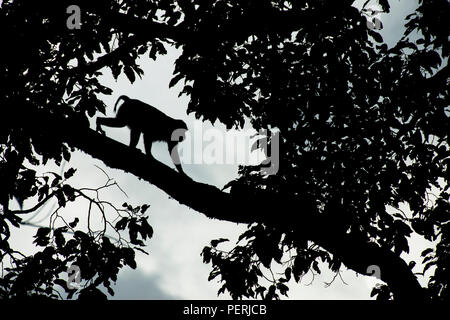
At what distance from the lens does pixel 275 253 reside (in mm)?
2988

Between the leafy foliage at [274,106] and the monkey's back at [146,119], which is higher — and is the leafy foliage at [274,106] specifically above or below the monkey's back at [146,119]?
below

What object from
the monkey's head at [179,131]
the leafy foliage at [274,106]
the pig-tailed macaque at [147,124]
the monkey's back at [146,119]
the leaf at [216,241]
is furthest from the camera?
the monkey's head at [179,131]

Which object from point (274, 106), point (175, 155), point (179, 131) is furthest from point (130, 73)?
point (179, 131)

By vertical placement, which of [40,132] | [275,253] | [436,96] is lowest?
[275,253]

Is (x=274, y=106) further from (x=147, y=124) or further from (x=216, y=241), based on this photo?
(x=147, y=124)

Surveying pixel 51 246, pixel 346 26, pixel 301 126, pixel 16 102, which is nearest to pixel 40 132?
pixel 16 102

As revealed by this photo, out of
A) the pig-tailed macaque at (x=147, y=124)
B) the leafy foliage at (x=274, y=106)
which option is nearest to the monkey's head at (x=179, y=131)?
the pig-tailed macaque at (x=147, y=124)

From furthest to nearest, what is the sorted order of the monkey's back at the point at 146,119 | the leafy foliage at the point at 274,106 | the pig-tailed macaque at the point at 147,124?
the monkey's back at the point at 146,119
the pig-tailed macaque at the point at 147,124
the leafy foliage at the point at 274,106

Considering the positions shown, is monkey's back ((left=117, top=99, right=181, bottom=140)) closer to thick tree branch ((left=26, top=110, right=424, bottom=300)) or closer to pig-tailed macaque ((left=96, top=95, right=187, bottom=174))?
pig-tailed macaque ((left=96, top=95, right=187, bottom=174))

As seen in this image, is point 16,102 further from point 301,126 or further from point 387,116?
point 387,116

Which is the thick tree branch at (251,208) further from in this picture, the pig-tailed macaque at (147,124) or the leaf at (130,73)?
the pig-tailed macaque at (147,124)

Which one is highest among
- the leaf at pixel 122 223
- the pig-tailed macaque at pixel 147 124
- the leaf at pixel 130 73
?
the pig-tailed macaque at pixel 147 124
